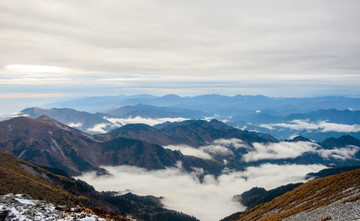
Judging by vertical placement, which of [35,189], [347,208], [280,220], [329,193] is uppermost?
[347,208]

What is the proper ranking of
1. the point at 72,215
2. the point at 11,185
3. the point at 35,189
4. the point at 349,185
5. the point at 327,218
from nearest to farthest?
the point at 327,218 < the point at 72,215 < the point at 349,185 < the point at 11,185 < the point at 35,189

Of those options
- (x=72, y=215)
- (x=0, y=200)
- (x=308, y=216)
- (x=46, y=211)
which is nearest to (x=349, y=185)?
(x=308, y=216)

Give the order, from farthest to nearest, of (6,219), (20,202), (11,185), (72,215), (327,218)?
1. (11,185)
2. (20,202)
3. (72,215)
4. (6,219)
5. (327,218)

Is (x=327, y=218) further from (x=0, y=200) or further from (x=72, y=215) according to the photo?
(x=0, y=200)

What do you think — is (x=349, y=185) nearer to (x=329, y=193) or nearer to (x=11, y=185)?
(x=329, y=193)

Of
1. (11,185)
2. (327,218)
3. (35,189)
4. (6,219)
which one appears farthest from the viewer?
(35,189)

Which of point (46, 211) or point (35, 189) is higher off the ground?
point (46, 211)

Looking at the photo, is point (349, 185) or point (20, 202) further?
point (349, 185)

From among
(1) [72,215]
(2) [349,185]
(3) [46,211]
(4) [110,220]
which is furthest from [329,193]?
(3) [46,211]

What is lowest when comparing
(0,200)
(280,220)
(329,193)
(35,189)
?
(35,189)
